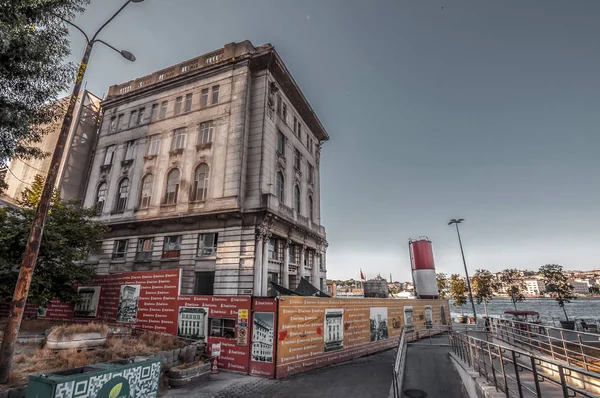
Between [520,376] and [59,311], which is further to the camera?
[59,311]

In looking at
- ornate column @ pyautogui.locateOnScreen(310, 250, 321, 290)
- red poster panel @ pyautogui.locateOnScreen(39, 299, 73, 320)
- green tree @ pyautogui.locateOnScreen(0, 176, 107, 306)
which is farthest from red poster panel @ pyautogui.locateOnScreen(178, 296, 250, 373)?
ornate column @ pyautogui.locateOnScreen(310, 250, 321, 290)

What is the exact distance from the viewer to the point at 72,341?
10133 millimetres

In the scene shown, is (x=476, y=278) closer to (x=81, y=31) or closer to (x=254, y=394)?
(x=254, y=394)

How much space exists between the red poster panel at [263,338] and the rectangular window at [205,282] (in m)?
10.4

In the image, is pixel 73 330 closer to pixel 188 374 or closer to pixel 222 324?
pixel 188 374

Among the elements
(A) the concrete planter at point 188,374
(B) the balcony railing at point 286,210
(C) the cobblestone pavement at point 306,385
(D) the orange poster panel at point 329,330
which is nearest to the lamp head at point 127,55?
(D) the orange poster panel at point 329,330

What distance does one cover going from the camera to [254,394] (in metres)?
9.62

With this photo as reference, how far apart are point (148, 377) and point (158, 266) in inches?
679

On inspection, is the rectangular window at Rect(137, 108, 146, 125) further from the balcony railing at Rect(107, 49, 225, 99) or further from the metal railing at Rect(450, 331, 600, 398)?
the metal railing at Rect(450, 331, 600, 398)

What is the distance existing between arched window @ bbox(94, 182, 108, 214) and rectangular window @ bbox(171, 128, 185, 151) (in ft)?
28.4

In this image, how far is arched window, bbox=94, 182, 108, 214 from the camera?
28112 mm

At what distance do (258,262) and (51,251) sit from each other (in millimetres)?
11786

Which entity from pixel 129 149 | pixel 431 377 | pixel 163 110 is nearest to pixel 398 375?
pixel 431 377

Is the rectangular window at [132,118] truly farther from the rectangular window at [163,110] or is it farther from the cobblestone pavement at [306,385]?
the cobblestone pavement at [306,385]
